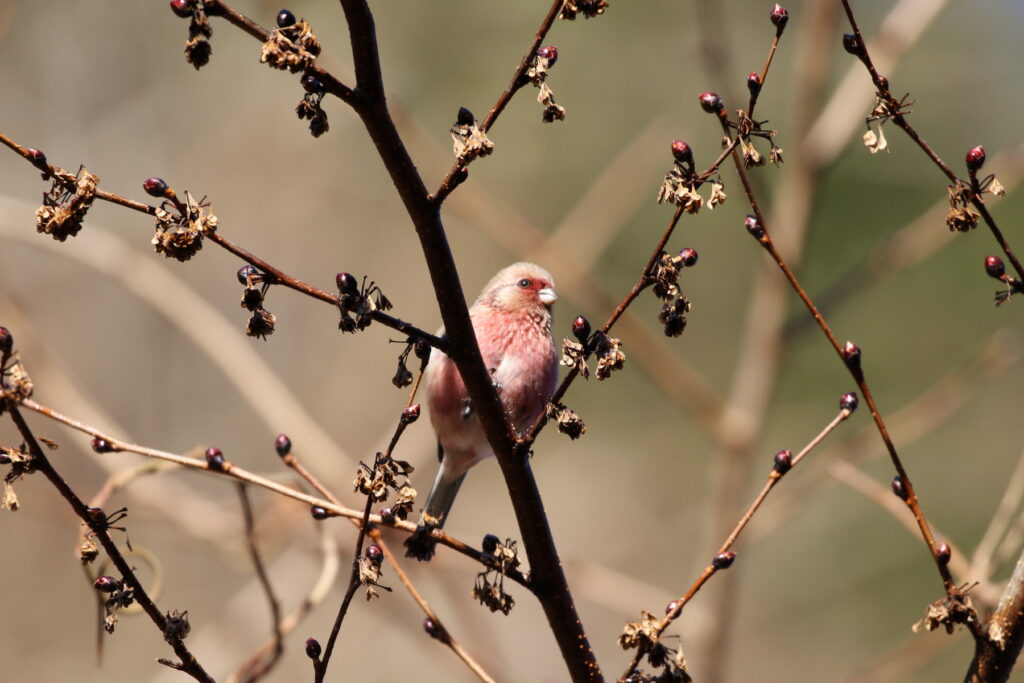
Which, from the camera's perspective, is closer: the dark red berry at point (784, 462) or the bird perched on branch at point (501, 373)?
the dark red berry at point (784, 462)

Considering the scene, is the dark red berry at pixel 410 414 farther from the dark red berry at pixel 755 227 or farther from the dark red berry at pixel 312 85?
the dark red berry at pixel 755 227

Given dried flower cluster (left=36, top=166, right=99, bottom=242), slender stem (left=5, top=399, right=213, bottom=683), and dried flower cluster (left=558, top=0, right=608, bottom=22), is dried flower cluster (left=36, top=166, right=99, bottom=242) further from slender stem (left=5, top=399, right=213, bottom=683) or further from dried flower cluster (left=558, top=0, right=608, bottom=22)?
dried flower cluster (left=558, top=0, right=608, bottom=22)

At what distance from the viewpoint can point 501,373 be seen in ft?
13.8

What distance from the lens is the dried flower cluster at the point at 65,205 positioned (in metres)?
1.90

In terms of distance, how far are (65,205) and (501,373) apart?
8.00 ft

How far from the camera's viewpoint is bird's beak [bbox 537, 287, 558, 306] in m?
4.77

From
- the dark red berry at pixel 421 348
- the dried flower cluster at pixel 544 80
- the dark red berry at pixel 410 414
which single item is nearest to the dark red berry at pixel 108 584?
the dark red berry at pixel 410 414

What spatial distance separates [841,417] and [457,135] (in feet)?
3.54

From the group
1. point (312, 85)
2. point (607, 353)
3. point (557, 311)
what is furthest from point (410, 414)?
point (557, 311)

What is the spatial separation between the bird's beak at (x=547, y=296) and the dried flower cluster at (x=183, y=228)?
9.61 ft

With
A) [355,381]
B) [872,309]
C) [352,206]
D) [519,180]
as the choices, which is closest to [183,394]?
[355,381]

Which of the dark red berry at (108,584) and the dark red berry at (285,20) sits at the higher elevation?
the dark red berry at (285,20)

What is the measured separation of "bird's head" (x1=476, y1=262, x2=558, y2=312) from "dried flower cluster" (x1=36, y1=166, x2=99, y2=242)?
292 cm

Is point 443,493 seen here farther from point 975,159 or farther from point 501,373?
point 975,159
